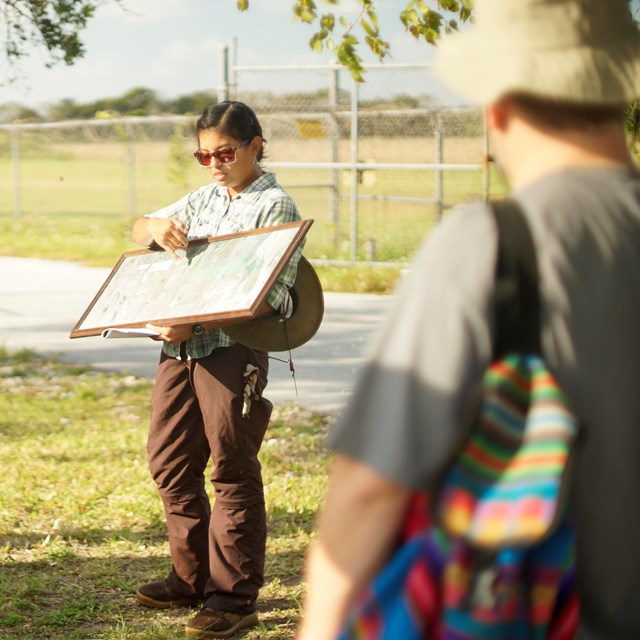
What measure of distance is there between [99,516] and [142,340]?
5.81 m

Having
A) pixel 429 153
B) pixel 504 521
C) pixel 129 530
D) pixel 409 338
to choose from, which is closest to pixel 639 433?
pixel 504 521

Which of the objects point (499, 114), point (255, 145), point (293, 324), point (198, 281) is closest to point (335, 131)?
point (255, 145)

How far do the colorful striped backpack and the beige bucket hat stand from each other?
236 millimetres

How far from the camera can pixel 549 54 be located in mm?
1548

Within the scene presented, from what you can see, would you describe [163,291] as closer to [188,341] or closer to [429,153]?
[188,341]

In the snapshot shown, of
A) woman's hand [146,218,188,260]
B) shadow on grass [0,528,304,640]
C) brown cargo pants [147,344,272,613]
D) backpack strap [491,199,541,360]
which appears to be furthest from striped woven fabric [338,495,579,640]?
shadow on grass [0,528,304,640]

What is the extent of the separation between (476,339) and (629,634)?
1.63ft

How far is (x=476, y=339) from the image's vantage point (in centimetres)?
142

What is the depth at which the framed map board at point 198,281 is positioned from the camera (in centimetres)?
362

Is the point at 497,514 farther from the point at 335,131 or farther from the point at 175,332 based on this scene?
the point at 335,131

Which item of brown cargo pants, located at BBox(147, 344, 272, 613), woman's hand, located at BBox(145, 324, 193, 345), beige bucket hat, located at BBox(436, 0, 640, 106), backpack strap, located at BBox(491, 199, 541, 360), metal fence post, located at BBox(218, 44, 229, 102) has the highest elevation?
metal fence post, located at BBox(218, 44, 229, 102)

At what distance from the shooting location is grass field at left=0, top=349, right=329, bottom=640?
176 inches

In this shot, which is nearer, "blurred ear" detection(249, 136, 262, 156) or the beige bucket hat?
the beige bucket hat

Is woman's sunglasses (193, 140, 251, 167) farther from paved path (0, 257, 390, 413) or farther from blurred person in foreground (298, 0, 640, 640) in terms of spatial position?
paved path (0, 257, 390, 413)
